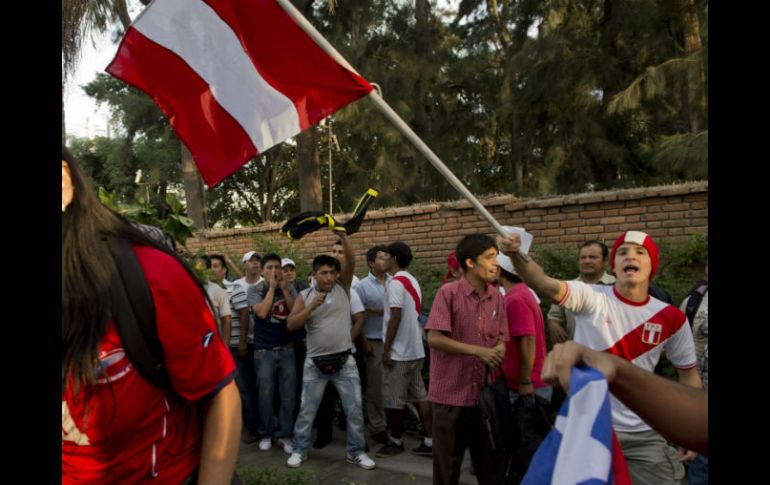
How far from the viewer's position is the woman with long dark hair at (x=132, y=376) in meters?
1.44

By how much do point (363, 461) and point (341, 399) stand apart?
566 mm

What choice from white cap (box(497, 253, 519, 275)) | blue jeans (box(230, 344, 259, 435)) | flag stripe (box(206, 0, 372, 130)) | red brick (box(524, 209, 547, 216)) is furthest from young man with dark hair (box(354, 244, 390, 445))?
flag stripe (box(206, 0, 372, 130))

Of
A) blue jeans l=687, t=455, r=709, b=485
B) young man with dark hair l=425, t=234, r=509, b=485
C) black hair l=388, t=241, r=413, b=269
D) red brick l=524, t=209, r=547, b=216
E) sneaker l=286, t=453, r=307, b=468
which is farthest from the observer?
red brick l=524, t=209, r=547, b=216

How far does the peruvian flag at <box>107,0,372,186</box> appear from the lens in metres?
2.87

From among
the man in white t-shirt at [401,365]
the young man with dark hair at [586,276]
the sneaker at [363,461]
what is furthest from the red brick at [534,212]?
the sneaker at [363,461]

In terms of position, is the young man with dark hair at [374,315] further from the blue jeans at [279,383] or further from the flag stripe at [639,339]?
the flag stripe at [639,339]

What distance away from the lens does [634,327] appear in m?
2.91

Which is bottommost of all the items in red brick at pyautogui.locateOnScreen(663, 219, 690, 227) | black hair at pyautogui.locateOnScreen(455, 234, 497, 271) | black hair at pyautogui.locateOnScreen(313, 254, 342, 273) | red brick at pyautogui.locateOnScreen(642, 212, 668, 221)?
black hair at pyautogui.locateOnScreen(313, 254, 342, 273)

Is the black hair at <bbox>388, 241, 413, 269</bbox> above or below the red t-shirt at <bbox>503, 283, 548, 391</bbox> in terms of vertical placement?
above

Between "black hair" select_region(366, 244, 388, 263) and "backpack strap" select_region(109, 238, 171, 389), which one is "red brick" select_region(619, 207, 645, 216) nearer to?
"black hair" select_region(366, 244, 388, 263)

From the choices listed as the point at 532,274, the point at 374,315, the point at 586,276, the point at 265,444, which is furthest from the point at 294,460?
the point at 532,274

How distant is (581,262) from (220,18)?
2982 millimetres

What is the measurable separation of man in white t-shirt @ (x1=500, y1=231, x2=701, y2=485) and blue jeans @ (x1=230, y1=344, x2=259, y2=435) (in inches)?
158

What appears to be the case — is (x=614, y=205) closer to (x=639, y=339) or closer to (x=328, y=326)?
(x=328, y=326)
